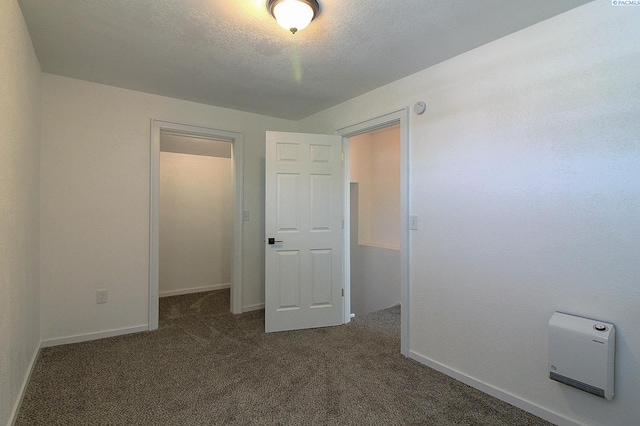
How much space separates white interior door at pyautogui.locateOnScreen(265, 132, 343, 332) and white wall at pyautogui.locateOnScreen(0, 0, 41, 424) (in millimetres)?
1760

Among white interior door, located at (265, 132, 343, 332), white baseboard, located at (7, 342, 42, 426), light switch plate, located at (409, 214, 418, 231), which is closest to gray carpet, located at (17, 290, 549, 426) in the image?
white baseboard, located at (7, 342, 42, 426)

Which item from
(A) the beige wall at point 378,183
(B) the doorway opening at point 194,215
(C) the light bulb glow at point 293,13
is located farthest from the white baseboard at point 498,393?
(B) the doorway opening at point 194,215

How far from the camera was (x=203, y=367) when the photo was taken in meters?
2.32

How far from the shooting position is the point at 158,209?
3.08 m

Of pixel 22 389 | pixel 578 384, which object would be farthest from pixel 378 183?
pixel 22 389

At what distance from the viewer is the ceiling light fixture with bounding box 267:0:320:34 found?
1601 millimetres

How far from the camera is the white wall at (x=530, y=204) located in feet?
5.07

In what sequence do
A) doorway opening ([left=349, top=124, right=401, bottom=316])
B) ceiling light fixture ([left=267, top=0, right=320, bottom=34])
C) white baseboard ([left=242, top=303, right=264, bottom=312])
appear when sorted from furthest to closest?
doorway opening ([left=349, top=124, right=401, bottom=316])
white baseboard ([left=242, top=303, right=264, bottom=312])
ceiling light fixture ([left=267, top=0, right=320, bottom=34])

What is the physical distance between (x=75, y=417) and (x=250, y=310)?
1.99m

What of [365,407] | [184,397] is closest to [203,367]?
[184,397]

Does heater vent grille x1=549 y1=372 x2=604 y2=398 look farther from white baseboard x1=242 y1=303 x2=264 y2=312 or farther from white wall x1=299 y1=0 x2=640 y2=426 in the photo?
white baseboard x1=242 y1=303 x2=264 y2=312

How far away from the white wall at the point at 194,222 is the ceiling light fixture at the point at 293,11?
10.1ft

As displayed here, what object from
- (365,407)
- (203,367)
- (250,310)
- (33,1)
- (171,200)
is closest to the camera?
(33,1)

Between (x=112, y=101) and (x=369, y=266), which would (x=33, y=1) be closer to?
(x=112, y=101)
